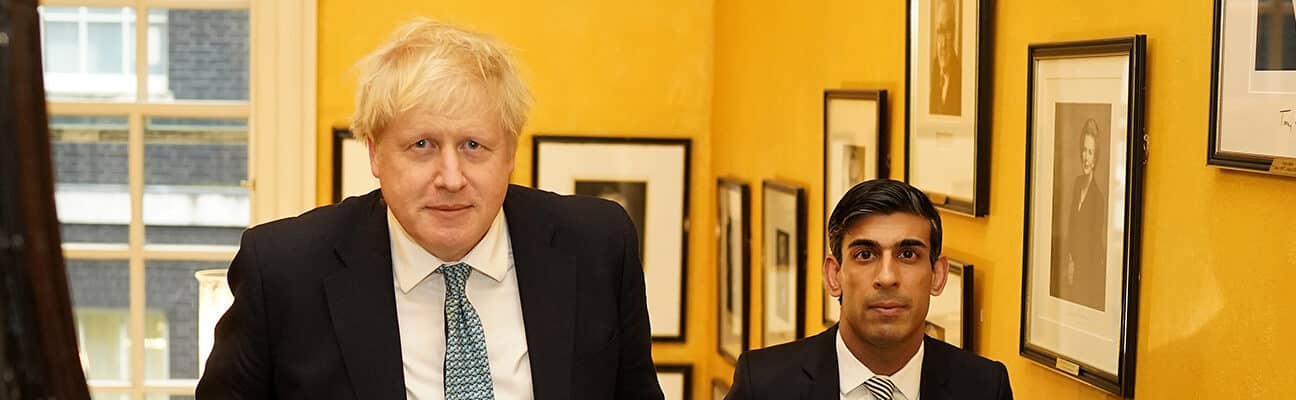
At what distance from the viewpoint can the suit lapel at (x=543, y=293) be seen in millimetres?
1618

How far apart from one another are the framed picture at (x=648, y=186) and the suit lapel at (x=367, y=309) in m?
3.07

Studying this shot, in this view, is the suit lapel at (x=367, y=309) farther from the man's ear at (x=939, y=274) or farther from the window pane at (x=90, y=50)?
the window pane at (x=90, y=50)

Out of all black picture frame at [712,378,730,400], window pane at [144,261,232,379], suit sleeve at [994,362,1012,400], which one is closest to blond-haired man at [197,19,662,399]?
suit sleeve at [994,362,1012,400]

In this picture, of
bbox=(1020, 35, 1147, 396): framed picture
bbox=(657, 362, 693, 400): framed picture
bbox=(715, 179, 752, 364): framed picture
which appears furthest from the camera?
bbox=(657, 362, 693, 400): framed picture

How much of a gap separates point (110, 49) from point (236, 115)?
47cm

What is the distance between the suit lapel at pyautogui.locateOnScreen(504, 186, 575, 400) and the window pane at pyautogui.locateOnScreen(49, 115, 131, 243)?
3.44 meters

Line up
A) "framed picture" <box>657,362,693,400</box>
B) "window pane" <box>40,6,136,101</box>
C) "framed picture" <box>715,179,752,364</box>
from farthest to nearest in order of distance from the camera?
"framed picture" <box>657,362,693,400</box>, "window pane" <box>40,6,136,101</box>, "framed picture" <box>715,179,752,364</box>

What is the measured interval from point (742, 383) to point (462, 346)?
2.76 ft

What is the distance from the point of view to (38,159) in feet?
1.14

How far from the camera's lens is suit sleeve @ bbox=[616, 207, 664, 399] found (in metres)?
1.74

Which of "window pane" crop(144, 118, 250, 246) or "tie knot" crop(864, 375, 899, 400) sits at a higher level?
"window pane" crop(144, 118, 250, 246)

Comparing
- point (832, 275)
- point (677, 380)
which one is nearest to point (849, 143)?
point (832, 275)

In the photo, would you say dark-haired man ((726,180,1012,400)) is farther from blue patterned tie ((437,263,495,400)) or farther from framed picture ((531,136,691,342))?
framed picture ((531,136,691,342))

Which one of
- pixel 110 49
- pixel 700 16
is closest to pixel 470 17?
pixel 700 16
